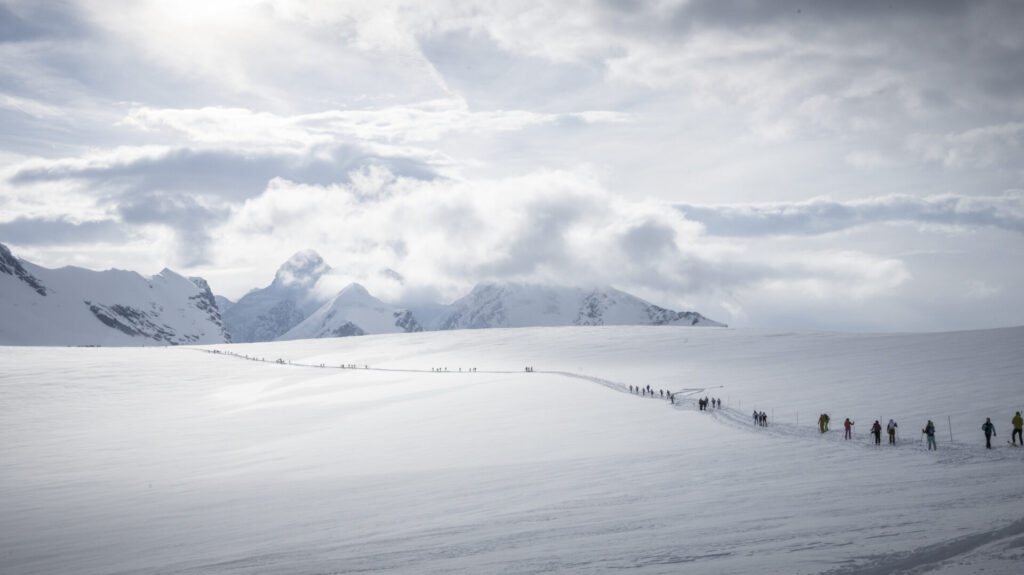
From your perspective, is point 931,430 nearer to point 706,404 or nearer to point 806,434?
point 806,434

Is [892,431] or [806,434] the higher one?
[892,431]

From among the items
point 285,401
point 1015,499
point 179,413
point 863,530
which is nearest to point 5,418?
point 179,413

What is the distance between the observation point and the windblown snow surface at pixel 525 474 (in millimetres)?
13633

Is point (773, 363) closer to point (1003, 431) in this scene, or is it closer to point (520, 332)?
point (1003, 431)

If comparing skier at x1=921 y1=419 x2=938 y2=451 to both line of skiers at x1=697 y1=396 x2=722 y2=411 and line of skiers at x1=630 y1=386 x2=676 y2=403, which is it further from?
line of skiers at x1=630 y1=386 x2=676 y2=403

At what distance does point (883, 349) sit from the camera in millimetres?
63750

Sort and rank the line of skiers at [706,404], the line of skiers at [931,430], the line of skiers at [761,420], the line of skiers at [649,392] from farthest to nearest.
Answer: the line of skiers at [649,392] → the line of skiers at [706,404] → the line of skiers at [761,420] → the line of skiers at [931,430]

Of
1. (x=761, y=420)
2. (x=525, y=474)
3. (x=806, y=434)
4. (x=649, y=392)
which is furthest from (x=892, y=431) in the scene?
(x=649, y=392)

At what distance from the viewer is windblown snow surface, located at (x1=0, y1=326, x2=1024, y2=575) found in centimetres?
1363

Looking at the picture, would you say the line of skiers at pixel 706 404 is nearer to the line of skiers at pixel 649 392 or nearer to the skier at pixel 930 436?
the line of skiers at pixel 649 392

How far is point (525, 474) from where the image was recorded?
22.8 meters

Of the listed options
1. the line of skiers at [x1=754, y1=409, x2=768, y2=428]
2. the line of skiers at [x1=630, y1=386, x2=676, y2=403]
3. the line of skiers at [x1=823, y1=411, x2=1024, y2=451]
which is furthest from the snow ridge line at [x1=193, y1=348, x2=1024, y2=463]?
the line of skiers at [x1=630, y1=386, x2=676, y2=403]

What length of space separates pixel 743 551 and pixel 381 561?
776 cm

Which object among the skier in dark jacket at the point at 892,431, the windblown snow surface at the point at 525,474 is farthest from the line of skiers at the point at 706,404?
the skier in dark jacket at the point at 892,431
